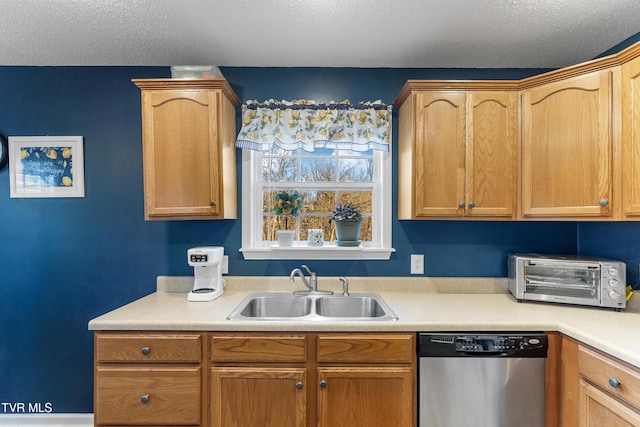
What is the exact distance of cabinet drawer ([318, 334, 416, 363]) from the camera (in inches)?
61.1

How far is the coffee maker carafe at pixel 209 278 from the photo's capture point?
76.9 inches

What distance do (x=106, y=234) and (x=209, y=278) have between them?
84cm

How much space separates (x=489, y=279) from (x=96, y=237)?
2.65 m

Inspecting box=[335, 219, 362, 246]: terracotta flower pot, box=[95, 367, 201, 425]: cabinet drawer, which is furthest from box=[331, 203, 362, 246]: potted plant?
box=[95, 367, 201, 425]: cabinet drawer

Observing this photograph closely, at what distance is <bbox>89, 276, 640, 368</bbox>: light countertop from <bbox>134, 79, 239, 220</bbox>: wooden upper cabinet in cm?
54

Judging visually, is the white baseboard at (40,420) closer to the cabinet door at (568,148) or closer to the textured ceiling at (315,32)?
the textured ceiling at (315,32)

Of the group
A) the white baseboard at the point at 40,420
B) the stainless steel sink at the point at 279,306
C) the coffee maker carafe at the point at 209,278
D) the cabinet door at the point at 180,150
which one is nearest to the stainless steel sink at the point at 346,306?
the stainless steel sink at the point at 279,306

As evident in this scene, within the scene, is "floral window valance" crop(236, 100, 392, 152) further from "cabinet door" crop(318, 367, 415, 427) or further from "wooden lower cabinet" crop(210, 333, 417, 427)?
"cabinet door" crop(318, 367, 415, 427)

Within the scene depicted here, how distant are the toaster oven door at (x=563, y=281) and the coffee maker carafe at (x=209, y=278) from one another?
1.82 metres

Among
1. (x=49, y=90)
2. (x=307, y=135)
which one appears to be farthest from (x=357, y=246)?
(x=49, y=90)

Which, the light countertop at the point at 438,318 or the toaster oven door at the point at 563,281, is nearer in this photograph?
the light countertop at the point at 438,318

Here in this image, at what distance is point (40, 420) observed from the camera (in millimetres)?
2172

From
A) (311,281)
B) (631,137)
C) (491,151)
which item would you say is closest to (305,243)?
(311,281)

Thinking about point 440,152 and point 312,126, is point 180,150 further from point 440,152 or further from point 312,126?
point 440,152
